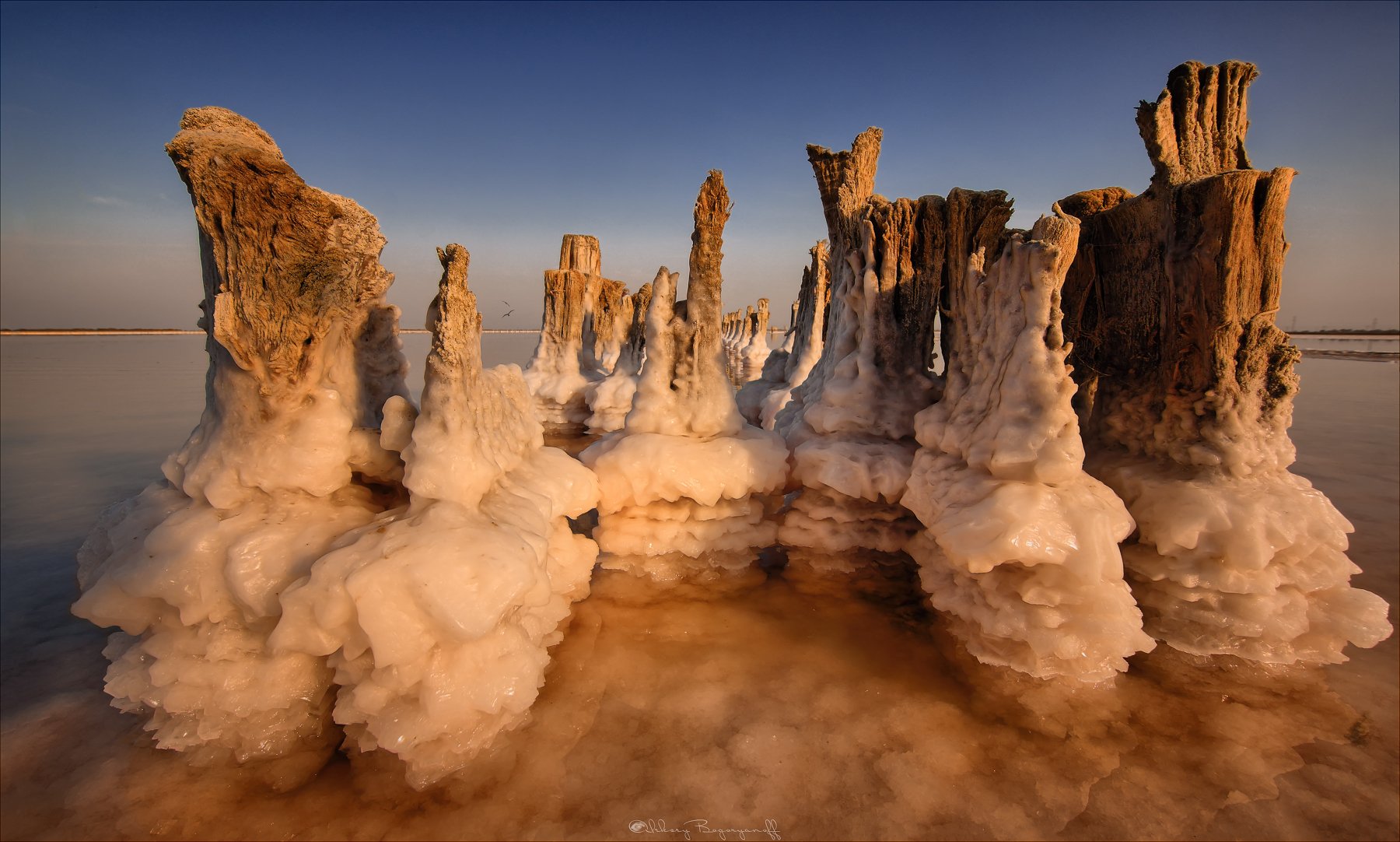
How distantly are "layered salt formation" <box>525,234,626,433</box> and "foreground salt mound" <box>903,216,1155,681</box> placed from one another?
9374 mm

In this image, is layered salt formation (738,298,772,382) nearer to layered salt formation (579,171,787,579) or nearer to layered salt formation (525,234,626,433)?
layered salt formation (525,234,626,433)

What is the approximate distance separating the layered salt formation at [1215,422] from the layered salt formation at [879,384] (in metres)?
0.96

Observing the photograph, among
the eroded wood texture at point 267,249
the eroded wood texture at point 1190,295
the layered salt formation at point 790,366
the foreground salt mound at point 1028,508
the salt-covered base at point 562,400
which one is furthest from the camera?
the salt-covered base at point 562,400

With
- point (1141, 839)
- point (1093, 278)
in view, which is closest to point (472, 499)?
point (1141, 839)

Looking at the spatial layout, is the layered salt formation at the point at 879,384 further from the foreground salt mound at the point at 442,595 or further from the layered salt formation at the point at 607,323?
the layered salt formation at the point at 607,323

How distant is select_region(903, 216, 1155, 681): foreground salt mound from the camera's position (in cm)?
253

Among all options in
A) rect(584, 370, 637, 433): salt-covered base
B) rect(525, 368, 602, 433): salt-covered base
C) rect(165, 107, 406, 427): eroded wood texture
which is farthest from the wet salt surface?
rect(525, 368, 602, 433): salt-covered base

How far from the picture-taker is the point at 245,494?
2.46 metres

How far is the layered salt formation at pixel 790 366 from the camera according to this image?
7.82 m

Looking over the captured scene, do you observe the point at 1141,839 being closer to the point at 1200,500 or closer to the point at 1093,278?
the point at 1200,500

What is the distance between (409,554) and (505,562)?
1.18ft

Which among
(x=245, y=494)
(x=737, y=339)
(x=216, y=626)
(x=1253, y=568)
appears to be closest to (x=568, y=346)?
(x=245, y=494)

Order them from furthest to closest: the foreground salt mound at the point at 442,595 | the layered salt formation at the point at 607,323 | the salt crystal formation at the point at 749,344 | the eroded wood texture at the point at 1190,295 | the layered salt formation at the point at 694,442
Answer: the salt crystal formation at the point at 749,344 < the layered salt formation at the point at 607,323 < the layered salt formation at the point at 694,442 < the eroded wood texture at the point at 1190,295 < the foreground salt mound at the point at 442,595

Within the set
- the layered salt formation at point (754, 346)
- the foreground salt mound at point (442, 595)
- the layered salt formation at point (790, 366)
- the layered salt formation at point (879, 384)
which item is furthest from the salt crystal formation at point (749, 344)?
the foreground salt mound at point (442, 595)
